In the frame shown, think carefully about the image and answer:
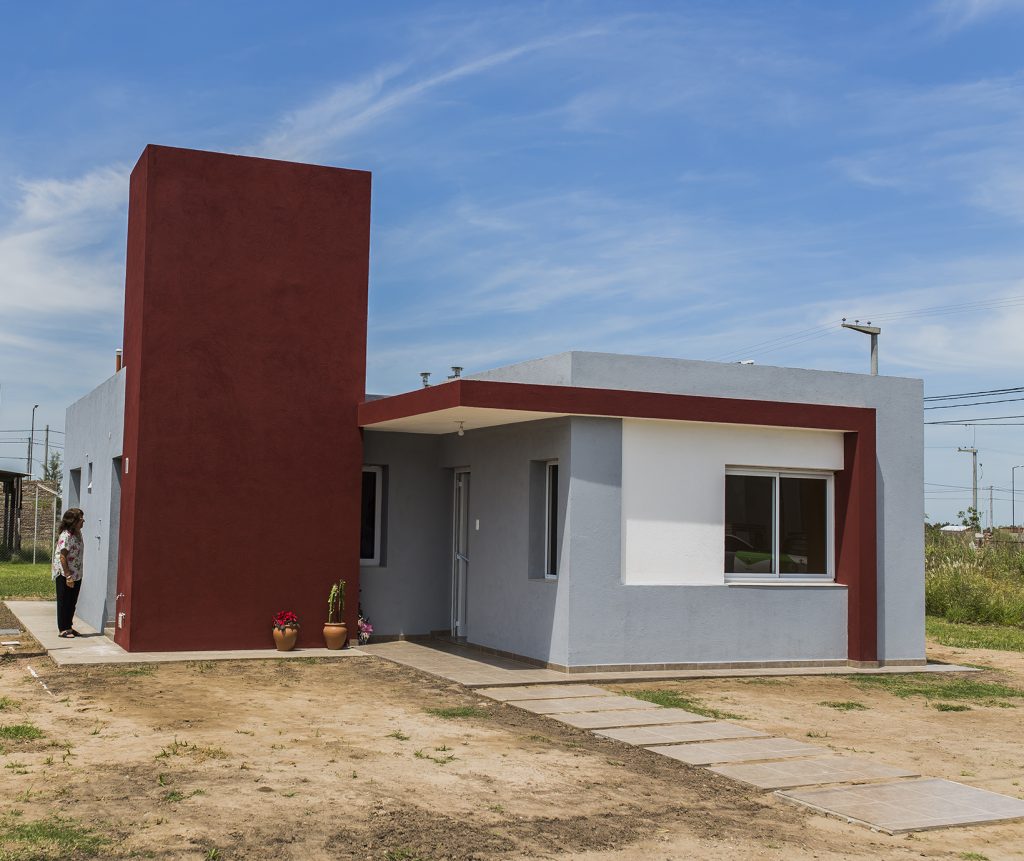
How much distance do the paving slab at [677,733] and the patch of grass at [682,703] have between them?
1.60ft

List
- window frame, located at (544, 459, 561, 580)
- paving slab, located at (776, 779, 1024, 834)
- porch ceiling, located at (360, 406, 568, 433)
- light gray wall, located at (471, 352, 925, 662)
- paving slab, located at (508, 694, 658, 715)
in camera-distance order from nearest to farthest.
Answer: paving slab, located at (776, 779, 1024, 834) < paving slab, located at (508, 694, 658, 715) < porch ceiling, located at (360, 406, 568, 433) < window frame, located at (544, 459, 561, 580) < light gray wall, located at (471, 352, 925, 662)

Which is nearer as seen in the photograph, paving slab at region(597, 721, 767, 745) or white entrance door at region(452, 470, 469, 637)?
paving slab at region(597, 721, 767, 745)

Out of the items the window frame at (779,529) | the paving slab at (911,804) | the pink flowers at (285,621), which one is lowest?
the paving slab at (911,804)

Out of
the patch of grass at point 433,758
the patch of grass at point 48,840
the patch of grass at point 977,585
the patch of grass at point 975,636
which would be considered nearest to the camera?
the patch of grass at point 48,840

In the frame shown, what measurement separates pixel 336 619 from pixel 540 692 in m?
3.91

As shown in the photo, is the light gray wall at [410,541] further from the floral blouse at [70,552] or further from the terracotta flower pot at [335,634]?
the floral blouse at [70,552]

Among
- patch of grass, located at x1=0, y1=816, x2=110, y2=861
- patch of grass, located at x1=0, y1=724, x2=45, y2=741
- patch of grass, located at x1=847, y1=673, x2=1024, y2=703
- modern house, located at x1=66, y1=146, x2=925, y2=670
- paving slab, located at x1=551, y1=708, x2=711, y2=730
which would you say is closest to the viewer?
patch of grass, located at x1=0, y1=816, x2=110, y2=861

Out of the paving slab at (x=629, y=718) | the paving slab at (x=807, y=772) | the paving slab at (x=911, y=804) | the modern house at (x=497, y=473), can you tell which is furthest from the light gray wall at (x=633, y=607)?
the paving slab at (x=911, y=804)

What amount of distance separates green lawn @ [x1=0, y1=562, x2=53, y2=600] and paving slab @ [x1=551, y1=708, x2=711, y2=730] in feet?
48.2

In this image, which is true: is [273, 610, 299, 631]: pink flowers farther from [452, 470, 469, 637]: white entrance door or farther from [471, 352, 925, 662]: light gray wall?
[471, 352, 925, 662]: light gray wall

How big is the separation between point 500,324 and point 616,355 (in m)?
11.5

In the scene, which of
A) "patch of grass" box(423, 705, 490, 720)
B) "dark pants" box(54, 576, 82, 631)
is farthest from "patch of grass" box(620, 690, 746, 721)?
"dark pants" box(54, 576, 82, 631)

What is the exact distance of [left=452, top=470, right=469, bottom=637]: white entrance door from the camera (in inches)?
599

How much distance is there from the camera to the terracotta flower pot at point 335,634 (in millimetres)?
13766
